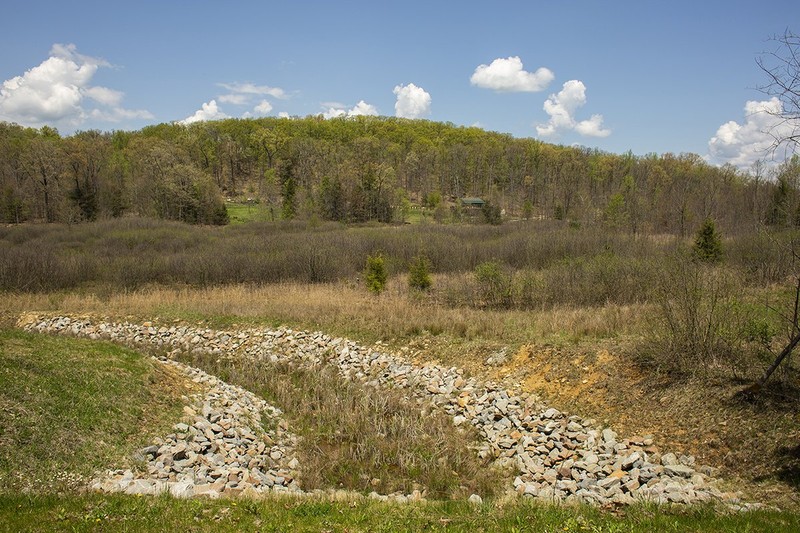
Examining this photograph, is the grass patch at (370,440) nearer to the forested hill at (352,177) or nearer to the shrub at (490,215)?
the forested hill at (352,177)

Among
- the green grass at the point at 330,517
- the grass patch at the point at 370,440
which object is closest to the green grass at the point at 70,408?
the green grass at the point at 330,517

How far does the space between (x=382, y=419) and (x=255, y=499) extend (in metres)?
5.34

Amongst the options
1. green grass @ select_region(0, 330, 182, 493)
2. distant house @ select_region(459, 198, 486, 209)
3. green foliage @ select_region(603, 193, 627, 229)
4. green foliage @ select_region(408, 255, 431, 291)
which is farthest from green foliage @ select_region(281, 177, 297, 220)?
green grass @ select_region(0, 330, 182, 493)

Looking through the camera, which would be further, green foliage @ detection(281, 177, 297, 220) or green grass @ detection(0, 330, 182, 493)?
green foliage @ detection(281, 177, 297, 220)

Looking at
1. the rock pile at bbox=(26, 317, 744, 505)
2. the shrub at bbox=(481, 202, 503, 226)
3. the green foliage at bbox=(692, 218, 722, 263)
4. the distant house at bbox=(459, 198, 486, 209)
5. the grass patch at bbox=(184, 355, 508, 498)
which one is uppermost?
the distant house at bbox=(459, 198, 486, 209)

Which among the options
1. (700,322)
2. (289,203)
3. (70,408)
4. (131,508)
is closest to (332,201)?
(289,203)

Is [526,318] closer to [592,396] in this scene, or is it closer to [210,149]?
[592,396]

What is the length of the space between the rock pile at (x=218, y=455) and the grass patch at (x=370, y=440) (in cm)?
52

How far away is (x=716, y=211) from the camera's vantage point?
165ft

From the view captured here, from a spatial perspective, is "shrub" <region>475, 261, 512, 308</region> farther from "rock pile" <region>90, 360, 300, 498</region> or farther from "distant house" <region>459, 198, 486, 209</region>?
"distant house" <region>459, 198, 486, 209</region>

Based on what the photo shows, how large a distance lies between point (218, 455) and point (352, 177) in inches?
2438

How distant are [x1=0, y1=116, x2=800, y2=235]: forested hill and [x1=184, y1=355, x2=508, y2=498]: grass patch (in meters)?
35.7

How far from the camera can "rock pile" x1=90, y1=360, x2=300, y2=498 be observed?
7.20 m

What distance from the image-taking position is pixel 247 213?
70.3 m
